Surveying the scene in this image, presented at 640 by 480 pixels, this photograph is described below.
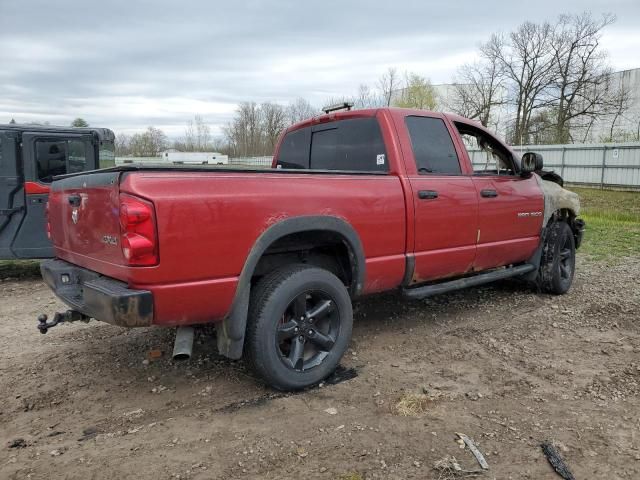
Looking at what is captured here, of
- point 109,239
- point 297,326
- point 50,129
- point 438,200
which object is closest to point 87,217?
point 109,239

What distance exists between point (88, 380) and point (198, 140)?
73.2 metres

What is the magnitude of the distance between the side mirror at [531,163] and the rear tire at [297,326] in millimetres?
2759

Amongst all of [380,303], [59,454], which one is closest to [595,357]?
[380,303]

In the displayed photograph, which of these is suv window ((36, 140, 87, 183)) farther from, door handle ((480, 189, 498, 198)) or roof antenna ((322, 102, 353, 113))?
door handle ((480, 189, 498, 198))

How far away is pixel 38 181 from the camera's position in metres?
6.96

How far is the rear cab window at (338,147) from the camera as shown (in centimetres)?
436

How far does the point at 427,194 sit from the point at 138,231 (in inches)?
93.0

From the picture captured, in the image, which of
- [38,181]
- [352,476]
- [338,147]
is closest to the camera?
[352,476]

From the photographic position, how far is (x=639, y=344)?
439cm

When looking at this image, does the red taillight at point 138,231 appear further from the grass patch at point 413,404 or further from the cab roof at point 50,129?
the cab roof at point 50,129

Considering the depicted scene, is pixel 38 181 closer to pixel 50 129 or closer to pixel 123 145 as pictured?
pixel 50 129

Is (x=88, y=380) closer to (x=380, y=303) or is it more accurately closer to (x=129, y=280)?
(x=129, y=280)

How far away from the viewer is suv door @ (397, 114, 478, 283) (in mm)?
4211

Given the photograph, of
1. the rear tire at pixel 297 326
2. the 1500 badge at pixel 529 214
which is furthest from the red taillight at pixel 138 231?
the 1500 badge at pixel 529 214
